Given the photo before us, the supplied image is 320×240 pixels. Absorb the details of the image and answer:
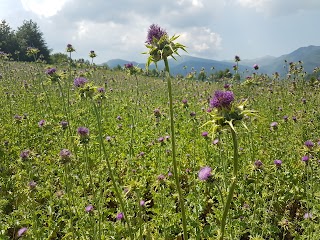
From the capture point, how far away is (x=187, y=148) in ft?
27.5

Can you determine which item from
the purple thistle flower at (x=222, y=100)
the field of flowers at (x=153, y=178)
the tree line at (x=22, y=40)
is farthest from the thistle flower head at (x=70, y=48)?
the tree line at (x=22, y=40)

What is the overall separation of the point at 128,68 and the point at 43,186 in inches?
128

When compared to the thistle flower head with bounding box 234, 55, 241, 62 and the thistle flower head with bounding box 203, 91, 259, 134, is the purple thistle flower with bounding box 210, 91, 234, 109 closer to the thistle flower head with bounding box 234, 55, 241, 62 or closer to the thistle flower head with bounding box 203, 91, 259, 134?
the thistle flower head with bounding box 203, 91, 259, 134

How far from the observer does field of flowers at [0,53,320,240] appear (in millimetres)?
4285

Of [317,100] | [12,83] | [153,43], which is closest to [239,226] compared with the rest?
[153,43]

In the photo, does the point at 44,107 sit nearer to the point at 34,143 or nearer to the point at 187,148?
the point at 34,143

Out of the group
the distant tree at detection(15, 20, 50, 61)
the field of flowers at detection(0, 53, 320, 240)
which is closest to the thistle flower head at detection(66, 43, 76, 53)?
the field of flowers at detection(0, 53, 320, 240)

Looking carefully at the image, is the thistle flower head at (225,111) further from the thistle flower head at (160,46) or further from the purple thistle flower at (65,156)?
the purple thistle flower at (65,156)

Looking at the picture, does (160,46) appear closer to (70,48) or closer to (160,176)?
(160,176)

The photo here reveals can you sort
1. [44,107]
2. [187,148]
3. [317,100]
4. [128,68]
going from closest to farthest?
[128,68]
[187,148]
[44,107]
[317,100]

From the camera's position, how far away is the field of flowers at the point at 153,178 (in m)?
4.29

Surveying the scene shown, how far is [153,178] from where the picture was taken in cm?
672

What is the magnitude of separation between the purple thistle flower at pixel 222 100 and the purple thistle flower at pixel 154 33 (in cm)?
85

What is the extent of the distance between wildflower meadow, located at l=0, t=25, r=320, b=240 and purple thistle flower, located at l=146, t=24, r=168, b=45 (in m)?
0.01
